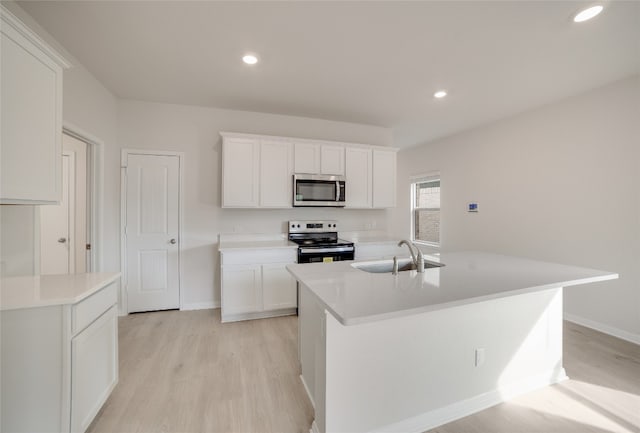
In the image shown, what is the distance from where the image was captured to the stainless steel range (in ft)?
10.6

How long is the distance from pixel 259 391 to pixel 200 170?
2712 mm

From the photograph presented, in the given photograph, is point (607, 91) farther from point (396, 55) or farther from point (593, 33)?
point (396, 55)

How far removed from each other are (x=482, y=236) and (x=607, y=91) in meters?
2.23

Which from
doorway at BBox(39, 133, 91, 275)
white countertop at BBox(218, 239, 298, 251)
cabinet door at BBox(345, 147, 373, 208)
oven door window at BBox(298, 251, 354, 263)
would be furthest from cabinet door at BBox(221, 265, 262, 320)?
doorway at BBox(39, 133, 91, 275)

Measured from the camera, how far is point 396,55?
232 centimetres

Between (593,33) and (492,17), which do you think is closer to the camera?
(492,17)

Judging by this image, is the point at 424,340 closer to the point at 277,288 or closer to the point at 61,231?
the point at 277,288

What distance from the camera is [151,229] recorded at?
130 inches

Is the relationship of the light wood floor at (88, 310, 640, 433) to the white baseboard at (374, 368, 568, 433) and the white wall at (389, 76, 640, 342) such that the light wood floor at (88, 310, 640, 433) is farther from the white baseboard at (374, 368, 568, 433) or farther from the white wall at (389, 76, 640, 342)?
the white wall at (389, 76, 640, 342)

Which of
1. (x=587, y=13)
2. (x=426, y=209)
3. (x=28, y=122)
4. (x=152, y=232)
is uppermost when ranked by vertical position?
(x=587, y=13)

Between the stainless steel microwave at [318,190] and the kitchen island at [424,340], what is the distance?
5.55 ft

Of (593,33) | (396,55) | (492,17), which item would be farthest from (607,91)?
(396,55)

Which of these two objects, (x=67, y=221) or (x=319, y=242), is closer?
(x=67, y=221)

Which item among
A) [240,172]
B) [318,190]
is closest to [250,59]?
[240,172]
